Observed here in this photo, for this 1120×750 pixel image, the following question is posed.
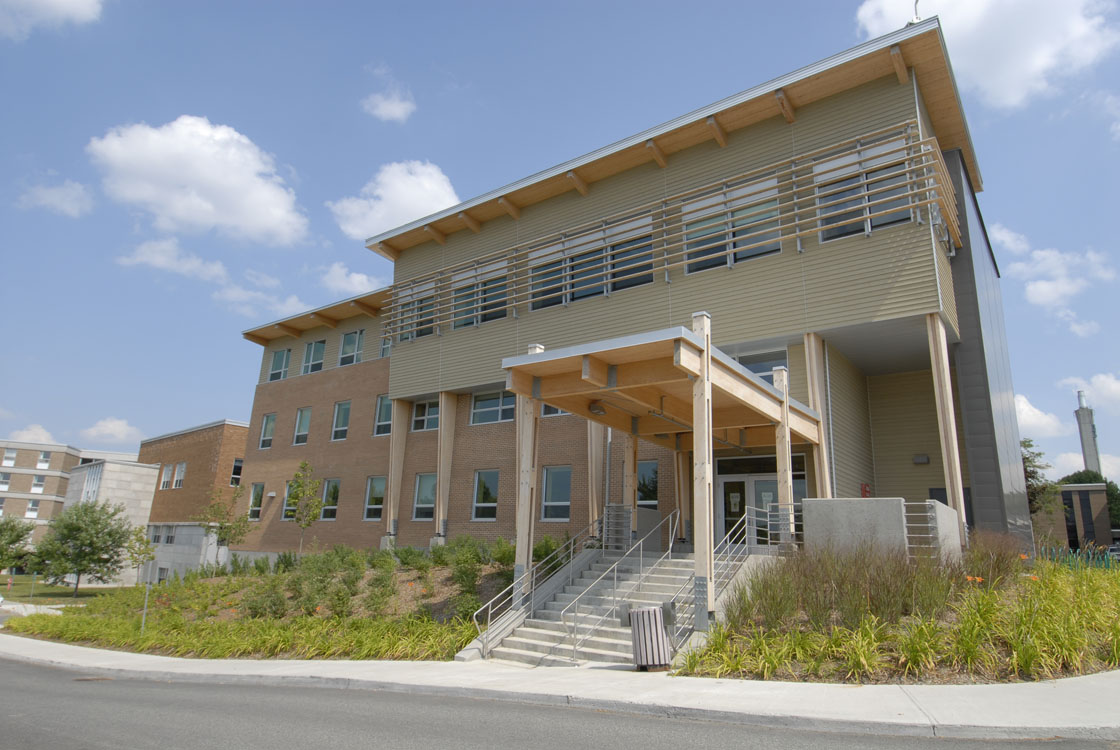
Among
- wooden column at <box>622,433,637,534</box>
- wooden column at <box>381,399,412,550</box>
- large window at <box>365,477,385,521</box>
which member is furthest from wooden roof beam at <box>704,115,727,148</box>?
large window at <box>365,477,385,521</box>

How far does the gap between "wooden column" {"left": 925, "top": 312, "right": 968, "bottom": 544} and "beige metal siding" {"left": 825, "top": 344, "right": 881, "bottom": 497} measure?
8.35 ft

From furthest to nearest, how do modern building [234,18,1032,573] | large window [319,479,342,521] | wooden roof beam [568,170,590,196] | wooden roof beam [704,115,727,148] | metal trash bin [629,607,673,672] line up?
large window [319,479,342,521], wooden roof beam [568,170,590,196], wooden roof beam [704,115,727,148], modern building [234,18,1032,573], metal trash bin [629,607,673,672]

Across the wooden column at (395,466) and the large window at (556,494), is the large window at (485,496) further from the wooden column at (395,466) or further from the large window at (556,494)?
the wooden column at (395,466)

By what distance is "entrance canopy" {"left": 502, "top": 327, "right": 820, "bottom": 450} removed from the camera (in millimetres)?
12461

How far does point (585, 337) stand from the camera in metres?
22.4

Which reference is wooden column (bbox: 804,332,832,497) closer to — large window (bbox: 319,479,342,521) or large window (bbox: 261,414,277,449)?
large window (bbox: 319,479,342,521)

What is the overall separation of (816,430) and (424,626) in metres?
10.3

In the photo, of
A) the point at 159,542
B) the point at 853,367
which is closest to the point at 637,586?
the point at 853,367

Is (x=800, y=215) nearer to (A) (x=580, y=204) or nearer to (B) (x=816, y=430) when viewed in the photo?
(B) (x=816, y=430)

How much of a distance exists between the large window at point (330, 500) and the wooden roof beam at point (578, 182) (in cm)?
1665

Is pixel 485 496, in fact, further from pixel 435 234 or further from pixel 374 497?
pixel 435 234

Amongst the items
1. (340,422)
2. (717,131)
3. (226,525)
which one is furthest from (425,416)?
(717,131)

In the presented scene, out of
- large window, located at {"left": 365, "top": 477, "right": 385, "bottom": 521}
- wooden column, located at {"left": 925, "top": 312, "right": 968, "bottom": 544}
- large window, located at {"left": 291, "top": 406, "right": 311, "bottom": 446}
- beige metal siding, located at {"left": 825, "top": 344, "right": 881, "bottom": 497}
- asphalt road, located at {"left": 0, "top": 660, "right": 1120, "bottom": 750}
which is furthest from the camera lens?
large window, located at {"left": 291, "top": 406, "right": 311, "bottom": 446}

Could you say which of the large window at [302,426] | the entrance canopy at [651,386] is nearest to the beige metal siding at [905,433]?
the entrance canopy at [651,386]
